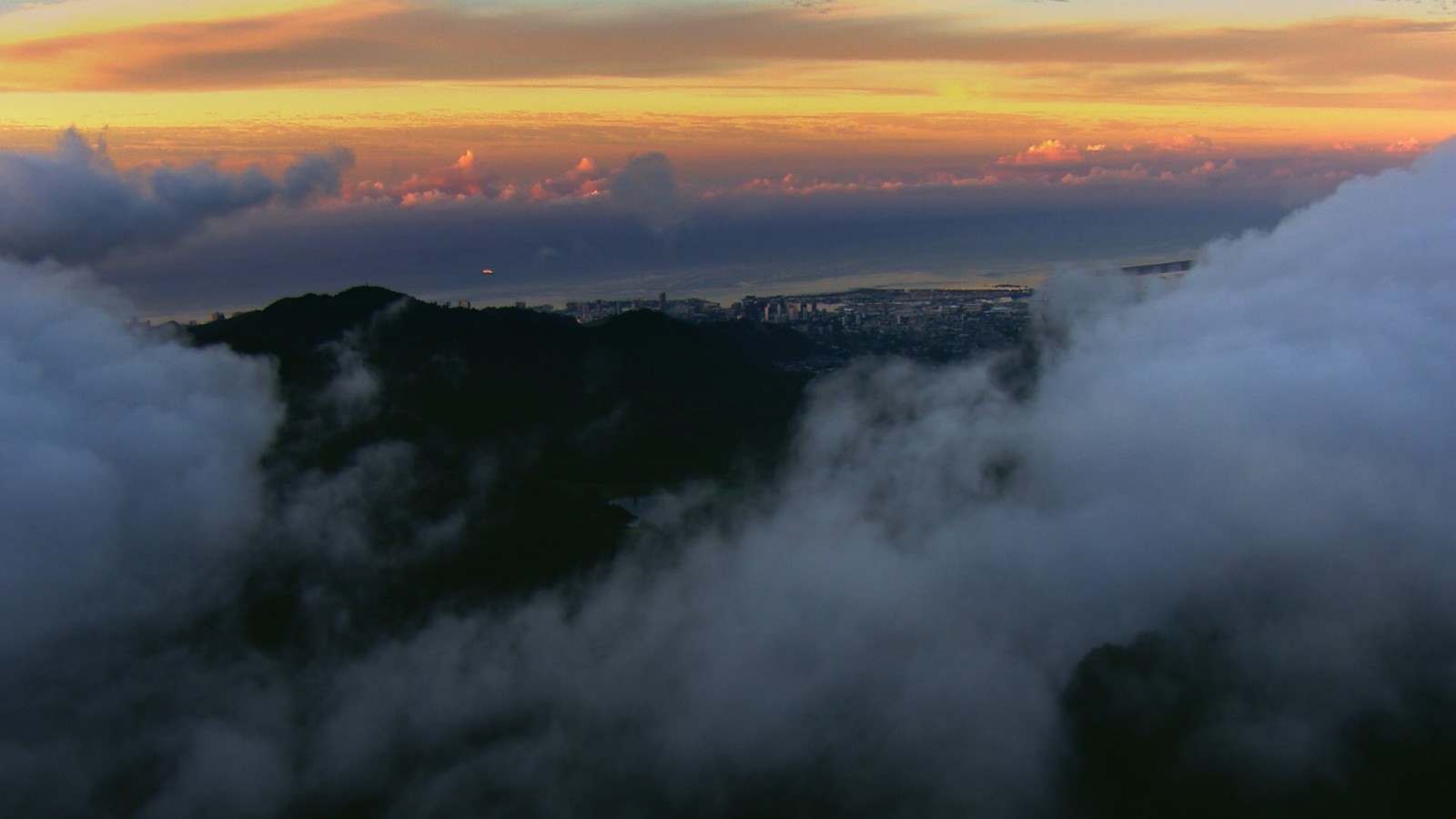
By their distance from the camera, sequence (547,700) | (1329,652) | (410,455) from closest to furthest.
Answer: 1. (1329,652)
2. (547,700)
3. (410,455)

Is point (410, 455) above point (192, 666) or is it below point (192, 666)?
above

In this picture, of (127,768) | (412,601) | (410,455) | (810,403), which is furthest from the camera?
(810,403)

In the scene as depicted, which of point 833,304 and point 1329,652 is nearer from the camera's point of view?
point 1329,652

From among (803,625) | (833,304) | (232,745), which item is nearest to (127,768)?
(232,745)

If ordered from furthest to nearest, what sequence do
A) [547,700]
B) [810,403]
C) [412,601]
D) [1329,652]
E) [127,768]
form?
1. [810,403]
2. [412,601]
3. [547,700]
4. [127,768]
5. [1329,652]

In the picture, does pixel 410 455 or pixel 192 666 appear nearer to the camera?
pixel 192 666

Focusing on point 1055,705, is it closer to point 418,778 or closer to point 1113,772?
point 1113,772

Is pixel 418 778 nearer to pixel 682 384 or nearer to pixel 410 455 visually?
pixel 410 455

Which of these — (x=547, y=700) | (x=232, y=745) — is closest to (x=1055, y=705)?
(x=547, y=700)

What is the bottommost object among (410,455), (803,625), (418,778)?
(418,778)
